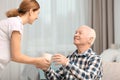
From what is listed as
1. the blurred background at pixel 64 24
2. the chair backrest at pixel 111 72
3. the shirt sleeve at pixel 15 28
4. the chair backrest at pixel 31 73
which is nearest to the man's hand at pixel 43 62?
the shirt sleeve at pixel 15 28

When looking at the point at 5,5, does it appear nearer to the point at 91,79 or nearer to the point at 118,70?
the point at 118,70

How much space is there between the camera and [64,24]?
13.5ft

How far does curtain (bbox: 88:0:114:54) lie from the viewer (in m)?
4.08

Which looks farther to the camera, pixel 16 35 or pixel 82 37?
pixel 82 37

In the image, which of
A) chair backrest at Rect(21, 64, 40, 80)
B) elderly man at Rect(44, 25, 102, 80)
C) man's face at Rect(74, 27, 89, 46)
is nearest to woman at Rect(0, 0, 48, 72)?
elderly man at Rect(44, 25, 102, 80)

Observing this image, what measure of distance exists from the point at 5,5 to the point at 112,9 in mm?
1554

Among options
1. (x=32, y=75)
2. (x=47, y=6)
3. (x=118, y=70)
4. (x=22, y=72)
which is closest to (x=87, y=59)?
(x=118, y=70)

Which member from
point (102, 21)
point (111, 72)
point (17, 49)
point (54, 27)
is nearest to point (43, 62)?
point (17, 49)

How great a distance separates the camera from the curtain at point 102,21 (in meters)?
4.08

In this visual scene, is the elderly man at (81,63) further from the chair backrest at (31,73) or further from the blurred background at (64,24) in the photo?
the blurred background at (64,24)

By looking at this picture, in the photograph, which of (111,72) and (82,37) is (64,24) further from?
(82,37)

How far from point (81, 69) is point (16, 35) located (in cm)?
51

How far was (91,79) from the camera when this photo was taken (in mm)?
1850

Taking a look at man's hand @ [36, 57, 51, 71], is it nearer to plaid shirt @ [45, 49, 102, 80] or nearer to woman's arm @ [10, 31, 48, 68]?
woman's arm @ [10, 31, 48, 68]
